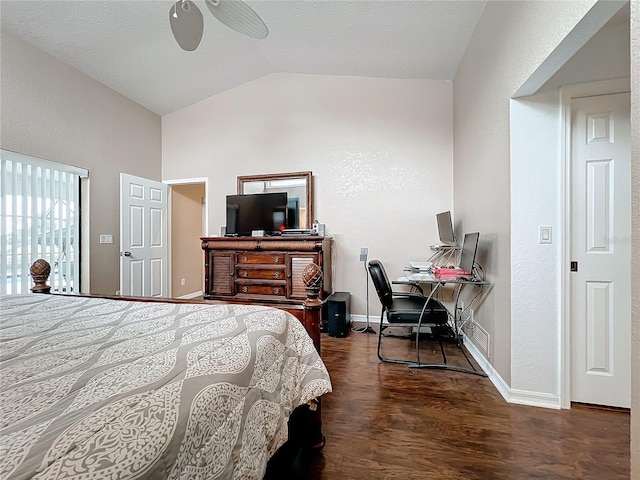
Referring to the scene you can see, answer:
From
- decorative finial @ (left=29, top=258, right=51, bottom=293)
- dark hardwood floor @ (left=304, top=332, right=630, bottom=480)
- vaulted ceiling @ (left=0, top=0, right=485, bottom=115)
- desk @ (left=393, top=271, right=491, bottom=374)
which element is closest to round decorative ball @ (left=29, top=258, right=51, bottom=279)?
decorative finial @ (left=29, top=258, right=51, bottom=293)

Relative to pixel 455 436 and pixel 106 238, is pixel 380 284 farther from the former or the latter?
pixel 106 238

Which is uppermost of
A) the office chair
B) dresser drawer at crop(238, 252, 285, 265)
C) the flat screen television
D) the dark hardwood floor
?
the flat screen television

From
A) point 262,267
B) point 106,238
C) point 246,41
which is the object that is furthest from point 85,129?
point 262,267

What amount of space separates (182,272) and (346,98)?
408 centimetres

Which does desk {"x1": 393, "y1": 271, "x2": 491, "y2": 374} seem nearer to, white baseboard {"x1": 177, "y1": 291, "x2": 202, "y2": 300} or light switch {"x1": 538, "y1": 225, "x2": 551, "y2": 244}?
light switch {"x1": 538, "y1": 225, "x2": 551, "y2": 244}

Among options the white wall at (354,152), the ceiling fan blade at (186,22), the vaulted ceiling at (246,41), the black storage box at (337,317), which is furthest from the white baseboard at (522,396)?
the ceiling fan blade at (186,22)

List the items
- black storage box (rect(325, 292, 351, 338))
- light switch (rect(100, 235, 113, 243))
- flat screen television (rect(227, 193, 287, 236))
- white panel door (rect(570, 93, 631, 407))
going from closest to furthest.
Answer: white panel door (rect(570, 93, 631, 407)) → black storage box (rect(325, 292, 351, 338)) → light switch (rect(100, 235, 113, 243)) → flat screen television (rect(227, 193, 287, 236))

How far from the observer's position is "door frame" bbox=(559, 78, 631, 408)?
6.14 feet

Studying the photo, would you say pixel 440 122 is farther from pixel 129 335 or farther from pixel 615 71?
pixel 129 335

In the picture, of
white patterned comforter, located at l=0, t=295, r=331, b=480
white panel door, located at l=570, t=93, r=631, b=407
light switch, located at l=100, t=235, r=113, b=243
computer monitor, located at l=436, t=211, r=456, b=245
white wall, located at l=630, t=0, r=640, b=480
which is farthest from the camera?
light switch, located at l=100, t=235, r=113, b=243

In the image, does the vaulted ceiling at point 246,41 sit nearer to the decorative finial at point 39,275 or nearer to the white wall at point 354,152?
the white wall at point 354,152

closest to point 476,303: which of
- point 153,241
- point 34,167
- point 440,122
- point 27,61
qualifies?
point 440,122

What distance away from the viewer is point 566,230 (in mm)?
1880

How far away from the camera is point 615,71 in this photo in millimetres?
1801
